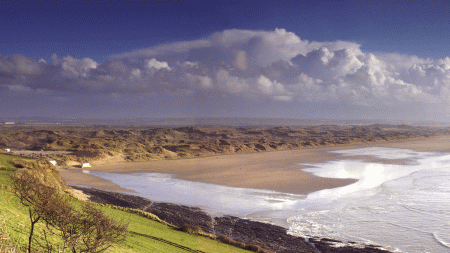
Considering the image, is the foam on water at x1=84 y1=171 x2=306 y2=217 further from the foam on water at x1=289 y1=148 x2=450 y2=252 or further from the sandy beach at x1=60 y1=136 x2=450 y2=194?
the foam on water at x1=289 y1=148 x2=450 y2=252

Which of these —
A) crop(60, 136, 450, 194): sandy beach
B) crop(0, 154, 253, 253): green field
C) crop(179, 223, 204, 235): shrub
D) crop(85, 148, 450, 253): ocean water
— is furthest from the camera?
crop(60, 136, 450, 194): sandy beach

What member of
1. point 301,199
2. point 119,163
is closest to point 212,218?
point 301,199

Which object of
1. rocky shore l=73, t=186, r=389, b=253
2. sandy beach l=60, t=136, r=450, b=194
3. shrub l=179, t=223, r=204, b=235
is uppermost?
shrub l=179, t=223, r=204, b=235

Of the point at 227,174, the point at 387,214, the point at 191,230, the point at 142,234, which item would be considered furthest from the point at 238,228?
the point at 227,174

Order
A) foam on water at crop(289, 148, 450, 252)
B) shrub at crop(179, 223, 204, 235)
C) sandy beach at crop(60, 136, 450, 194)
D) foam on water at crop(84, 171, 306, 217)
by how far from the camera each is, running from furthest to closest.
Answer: sandy beach at crop(60, 136, 450, 194) < foam on water at crop(84, 171, 306, 217) < foam on water at crop(289, 148, 450, 252) < shrub at crop(179, 223, 204, 235)

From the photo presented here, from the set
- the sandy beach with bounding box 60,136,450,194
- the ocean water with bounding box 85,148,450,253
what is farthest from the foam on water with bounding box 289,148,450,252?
the sandy beach with bounding box 60,136,450,194
